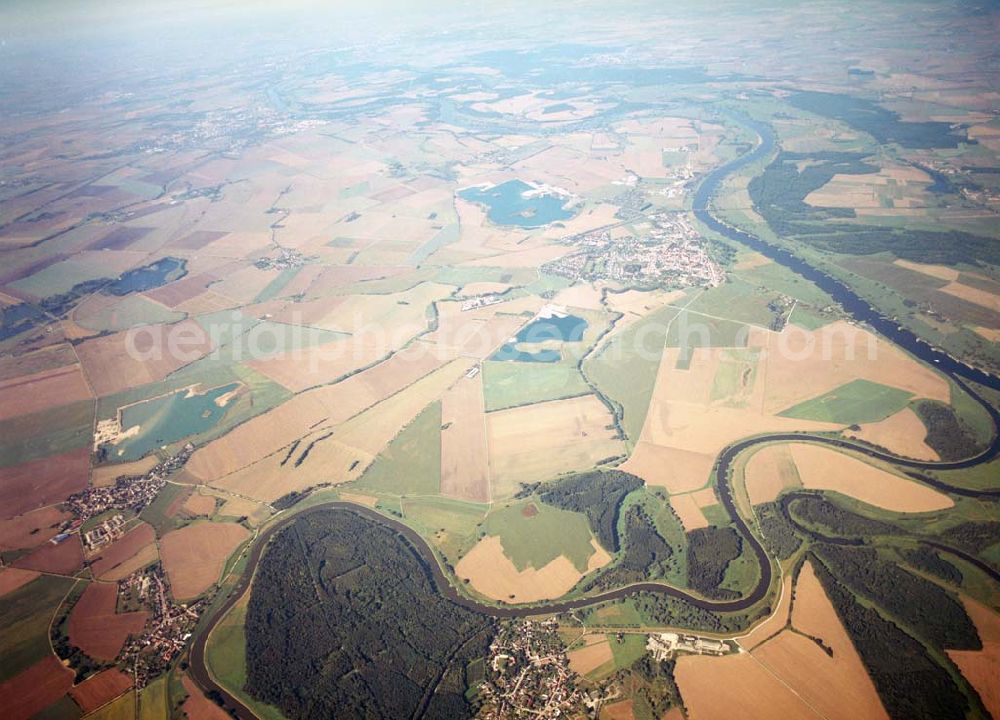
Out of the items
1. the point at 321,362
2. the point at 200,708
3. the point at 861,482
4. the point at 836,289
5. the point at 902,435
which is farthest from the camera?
the point at 836,289

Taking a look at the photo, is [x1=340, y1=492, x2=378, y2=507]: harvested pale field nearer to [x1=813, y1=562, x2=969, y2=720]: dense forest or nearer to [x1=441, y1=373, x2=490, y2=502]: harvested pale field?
[x1=441, y1=373, x2=490, y2=502]: harvested pale field

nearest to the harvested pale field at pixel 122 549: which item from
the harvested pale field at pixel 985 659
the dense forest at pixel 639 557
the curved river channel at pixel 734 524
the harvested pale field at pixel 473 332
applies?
the curved river channel at pixel 734 524

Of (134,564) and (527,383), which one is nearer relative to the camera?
(134,564)

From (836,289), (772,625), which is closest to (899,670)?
(772,625)

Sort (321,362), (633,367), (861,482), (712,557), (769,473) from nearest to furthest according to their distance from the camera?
(712,557) → (861,482) → (769,473) → (633,367) → (321,362)

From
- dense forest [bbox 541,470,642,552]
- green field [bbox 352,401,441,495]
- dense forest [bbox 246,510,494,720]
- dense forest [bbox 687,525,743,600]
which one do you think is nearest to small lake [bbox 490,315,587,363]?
green field [bbox 352,401,441,495]

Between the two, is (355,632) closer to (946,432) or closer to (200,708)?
(200,708)

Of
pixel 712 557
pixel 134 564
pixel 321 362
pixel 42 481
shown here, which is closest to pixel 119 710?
pixel 134 564

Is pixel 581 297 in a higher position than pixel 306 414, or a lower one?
higher

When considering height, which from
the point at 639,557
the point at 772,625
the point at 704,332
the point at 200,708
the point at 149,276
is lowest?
the point at 200,708
